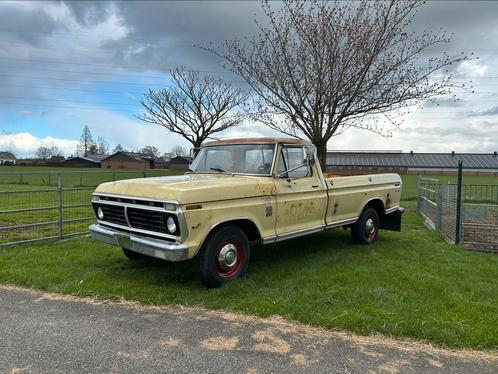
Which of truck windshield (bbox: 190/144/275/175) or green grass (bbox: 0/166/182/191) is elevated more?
truck windshield (bbox: 190/144/275/175)

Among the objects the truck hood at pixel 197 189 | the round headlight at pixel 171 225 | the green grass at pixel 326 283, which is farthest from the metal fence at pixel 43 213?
the round headlight at pixel 171 225

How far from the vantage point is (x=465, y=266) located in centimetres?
628

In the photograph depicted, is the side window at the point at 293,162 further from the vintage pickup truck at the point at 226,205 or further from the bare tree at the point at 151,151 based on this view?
the bare tree at the point at 151,151

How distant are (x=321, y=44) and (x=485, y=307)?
798cm

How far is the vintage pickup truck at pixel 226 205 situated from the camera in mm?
4727

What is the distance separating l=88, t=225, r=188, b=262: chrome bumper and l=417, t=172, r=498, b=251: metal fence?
5643 millimetres

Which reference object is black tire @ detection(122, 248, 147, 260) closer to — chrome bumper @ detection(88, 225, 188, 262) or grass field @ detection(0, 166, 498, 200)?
chrome bumper @ detection(88, 225, 188, 262)

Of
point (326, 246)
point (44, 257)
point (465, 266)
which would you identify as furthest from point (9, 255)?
point (465, 266)

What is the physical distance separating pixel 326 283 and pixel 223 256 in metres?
1.39

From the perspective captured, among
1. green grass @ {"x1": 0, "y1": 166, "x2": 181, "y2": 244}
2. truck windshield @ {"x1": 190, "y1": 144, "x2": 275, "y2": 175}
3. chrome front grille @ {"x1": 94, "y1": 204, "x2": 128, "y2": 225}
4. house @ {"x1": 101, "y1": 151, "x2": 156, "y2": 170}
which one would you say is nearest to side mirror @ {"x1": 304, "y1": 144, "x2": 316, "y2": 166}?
truck windshield @ {"x1": 190, "y1": 144, "x2": 275, "y2": 175}

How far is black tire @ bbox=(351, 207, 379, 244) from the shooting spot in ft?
25.3

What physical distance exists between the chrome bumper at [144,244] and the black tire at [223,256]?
0.38 m

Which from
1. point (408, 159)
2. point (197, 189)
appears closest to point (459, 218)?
point (197, 189)

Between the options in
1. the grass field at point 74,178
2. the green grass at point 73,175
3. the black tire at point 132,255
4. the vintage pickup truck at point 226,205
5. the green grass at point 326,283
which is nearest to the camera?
the green grass at point 326,283
